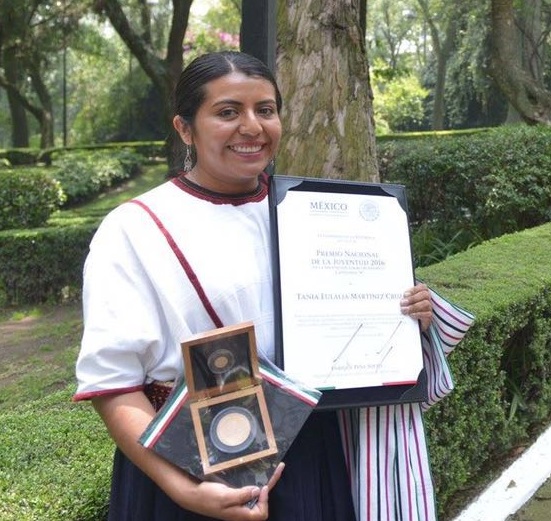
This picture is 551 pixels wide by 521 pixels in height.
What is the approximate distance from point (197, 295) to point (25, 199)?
10.1 m

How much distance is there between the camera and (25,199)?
1104 cm

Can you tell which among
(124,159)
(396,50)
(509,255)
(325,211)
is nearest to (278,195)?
(325,211)

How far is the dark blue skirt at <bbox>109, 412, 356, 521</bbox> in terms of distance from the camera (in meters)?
1.62

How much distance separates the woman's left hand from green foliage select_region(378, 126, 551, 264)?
5.97 m

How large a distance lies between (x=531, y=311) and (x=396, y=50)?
4672cm

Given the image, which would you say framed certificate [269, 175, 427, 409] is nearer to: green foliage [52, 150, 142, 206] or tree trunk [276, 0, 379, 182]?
tree trunk [276, 0, 379, 182]

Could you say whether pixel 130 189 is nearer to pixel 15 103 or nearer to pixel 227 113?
pixel 15 103

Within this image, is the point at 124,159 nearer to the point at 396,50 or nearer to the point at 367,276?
the point at 367,276

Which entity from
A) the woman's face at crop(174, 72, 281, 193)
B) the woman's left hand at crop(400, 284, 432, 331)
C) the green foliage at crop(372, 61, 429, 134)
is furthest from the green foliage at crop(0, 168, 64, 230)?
the green foliage at crop(372, 61, 429, 134)

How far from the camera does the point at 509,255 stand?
4.96 metres

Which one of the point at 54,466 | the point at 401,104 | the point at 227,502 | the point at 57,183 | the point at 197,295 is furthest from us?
the point at 401,104

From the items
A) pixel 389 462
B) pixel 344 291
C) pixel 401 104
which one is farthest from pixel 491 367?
pixel 401 104

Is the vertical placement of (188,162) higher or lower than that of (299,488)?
higher

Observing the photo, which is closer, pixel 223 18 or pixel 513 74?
pixel 513 74
